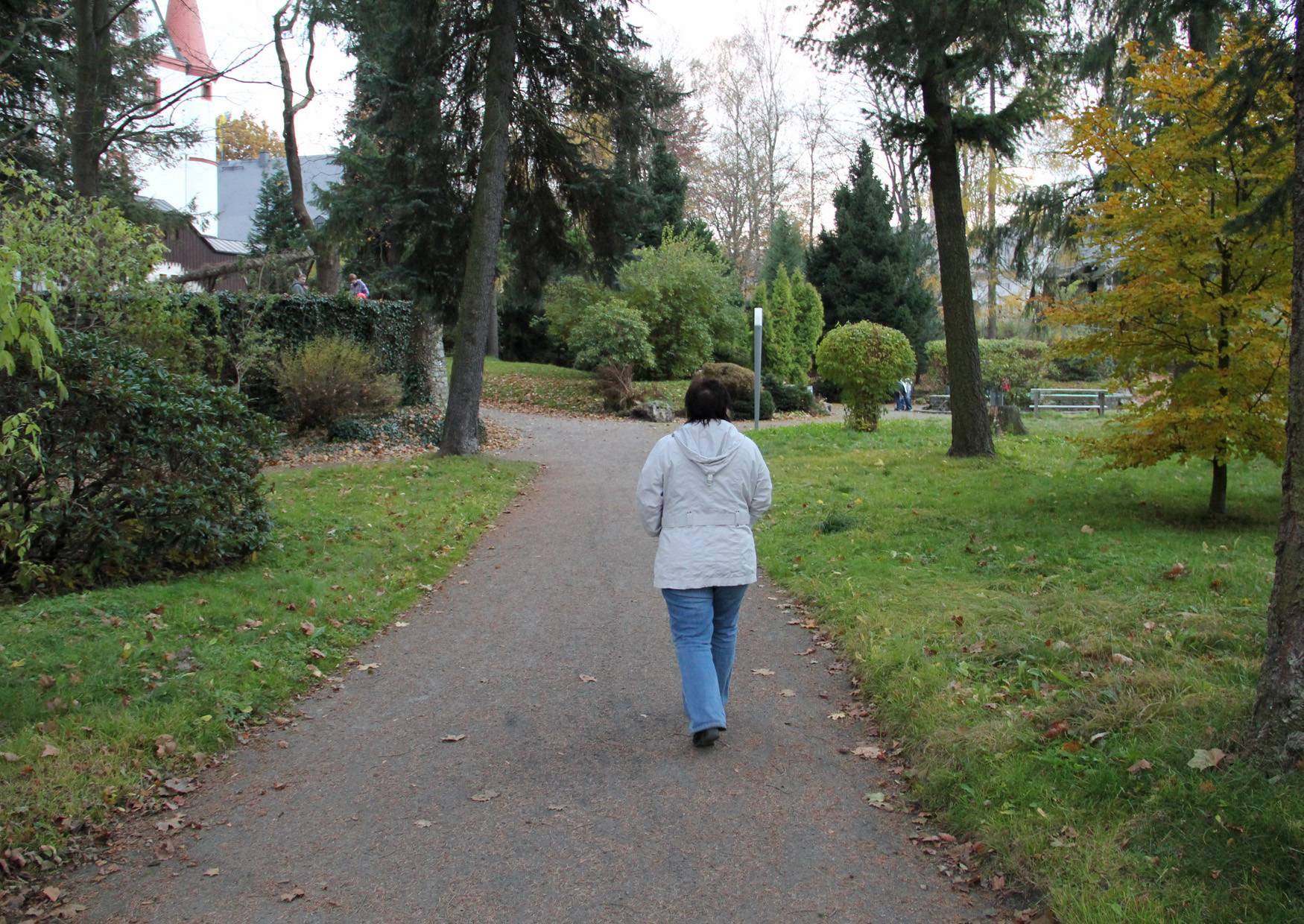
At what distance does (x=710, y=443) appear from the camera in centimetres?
535

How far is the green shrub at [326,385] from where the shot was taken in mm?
17125

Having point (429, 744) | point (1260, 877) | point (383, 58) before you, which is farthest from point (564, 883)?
point (383, 58)

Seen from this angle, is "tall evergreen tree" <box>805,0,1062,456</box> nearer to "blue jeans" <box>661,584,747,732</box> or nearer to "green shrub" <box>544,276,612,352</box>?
"blue jeans" <box>661,584,747,732</box>

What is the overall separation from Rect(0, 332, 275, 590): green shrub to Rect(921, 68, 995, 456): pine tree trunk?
417 inches

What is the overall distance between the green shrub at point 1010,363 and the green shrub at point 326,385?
20852 millimetres

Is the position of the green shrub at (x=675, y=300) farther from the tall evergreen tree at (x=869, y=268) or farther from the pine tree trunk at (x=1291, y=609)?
the pine tree trunk at (x=1291, y=609)

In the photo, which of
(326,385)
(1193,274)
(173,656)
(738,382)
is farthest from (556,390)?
(173,656)

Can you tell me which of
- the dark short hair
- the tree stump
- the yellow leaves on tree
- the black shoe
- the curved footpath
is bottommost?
the curved footpath

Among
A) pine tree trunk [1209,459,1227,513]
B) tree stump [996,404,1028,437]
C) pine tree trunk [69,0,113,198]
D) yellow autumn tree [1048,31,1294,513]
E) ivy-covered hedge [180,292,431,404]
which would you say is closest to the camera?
yellow autumn tree [1048,31,1294,513]

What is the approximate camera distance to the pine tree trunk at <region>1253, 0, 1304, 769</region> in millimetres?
3844

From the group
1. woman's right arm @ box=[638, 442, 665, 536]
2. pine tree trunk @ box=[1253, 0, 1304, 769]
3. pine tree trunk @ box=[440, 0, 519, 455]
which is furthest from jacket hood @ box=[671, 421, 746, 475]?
pine tree trunk @ box=[440, 0, 519, 455]

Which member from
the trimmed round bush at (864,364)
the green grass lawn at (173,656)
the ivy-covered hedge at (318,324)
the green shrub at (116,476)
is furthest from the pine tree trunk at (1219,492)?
the ivy-covered hedge at (318,324)

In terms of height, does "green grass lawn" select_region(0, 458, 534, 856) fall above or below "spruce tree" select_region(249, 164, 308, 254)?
below

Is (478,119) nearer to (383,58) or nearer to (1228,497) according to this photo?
(383,58)
